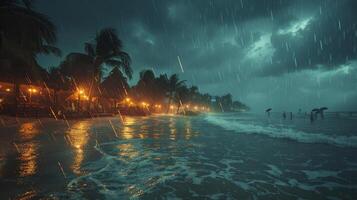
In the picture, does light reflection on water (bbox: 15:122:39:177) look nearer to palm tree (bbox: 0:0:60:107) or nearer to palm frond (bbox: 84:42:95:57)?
palm tree (bbox: 0:0:60:107)

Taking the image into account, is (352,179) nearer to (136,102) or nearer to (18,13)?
(18,13)

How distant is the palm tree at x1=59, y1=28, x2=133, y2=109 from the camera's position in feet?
91.6

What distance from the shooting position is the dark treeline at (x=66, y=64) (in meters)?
10.8

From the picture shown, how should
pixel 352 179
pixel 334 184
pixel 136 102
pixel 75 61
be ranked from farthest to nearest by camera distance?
pixel 136 102 → pixel 75 61 → pixel 352 179 → pixel 334 184

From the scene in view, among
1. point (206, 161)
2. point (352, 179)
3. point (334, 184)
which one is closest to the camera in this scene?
point (334, 184)

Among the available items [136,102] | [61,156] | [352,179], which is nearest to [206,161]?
[352,179]

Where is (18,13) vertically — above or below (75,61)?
below

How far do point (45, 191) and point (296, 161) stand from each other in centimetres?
755

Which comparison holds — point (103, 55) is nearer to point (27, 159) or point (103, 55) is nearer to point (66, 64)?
point (66, 64)

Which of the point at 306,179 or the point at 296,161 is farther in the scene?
the point at 296,161

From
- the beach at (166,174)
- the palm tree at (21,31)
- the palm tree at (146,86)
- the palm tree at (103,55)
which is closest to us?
the beach at (166,174)

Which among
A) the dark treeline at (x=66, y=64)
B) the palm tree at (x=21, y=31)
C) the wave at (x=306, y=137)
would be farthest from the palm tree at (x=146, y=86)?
the palm tree at (x=21, y=31)

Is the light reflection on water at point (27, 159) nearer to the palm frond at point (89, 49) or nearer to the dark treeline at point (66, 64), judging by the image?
the dark treeline at point (66, 64)

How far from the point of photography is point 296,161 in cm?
759
